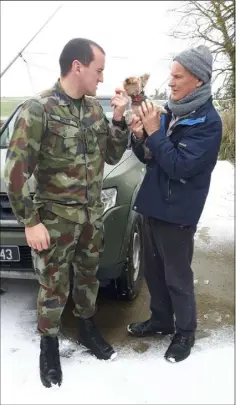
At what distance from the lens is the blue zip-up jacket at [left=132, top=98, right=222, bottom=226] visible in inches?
87.9

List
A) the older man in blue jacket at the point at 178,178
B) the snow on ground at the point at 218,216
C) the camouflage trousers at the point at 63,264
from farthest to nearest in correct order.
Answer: the snow on ground at the point at 218,216
the camouflage trousers at the point at 63,264
the older man in blue jacket at the point at 178,178

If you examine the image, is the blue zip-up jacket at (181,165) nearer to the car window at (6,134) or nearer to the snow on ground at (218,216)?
the car window at (6,134)

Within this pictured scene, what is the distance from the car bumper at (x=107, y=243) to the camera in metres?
2.86

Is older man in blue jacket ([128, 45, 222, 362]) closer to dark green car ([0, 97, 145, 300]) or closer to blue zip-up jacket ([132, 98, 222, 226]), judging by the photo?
blue zip-up jacket ([132, 98, 222, 226])

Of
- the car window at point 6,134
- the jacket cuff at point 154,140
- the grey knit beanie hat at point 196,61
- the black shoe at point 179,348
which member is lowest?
the black shoe at point 179,348

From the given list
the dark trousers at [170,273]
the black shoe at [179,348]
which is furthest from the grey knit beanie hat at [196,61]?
the black shoe at [179,348]

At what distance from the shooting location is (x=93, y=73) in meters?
2.21

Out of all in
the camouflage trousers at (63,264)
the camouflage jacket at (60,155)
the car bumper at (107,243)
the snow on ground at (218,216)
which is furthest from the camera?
the snow on ground at (218,216)

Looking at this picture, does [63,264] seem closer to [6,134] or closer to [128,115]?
[128,115]

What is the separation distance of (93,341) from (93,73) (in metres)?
1.69

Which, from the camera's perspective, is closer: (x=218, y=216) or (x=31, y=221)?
(x=31, y=221)

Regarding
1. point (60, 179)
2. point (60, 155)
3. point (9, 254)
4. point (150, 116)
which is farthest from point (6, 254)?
point (150, 116)

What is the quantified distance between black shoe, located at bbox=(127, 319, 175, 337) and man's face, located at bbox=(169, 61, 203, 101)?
61.7 inches

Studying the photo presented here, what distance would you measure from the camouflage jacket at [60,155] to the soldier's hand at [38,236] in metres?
0.04
